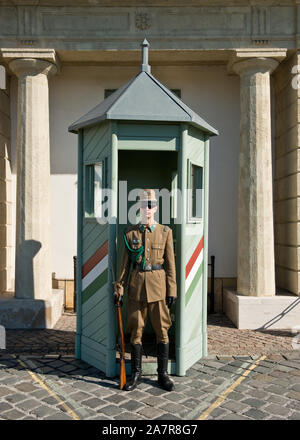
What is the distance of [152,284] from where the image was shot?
4520mm

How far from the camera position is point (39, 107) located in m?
7.12

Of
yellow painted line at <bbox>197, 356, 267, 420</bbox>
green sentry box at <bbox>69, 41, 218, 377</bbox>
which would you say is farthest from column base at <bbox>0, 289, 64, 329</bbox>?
yellow painted line at <bbox>197, 356, 267, 420</bbox>

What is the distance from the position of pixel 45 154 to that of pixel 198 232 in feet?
10.4

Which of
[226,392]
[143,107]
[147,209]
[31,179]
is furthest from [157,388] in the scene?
[31,179]

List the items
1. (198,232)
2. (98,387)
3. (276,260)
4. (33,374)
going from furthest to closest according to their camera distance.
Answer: (276,260), (198,232), (33,374), (98,387)

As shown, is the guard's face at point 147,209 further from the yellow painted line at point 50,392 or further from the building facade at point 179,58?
the building facade at point 179,58

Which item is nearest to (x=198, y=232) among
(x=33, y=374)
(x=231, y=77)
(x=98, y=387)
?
(x=98, y=387)

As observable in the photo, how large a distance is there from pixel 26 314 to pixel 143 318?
122 inches

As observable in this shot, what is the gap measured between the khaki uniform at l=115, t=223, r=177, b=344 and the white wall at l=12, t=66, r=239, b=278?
3.72 m

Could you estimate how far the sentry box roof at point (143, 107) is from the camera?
4.65m

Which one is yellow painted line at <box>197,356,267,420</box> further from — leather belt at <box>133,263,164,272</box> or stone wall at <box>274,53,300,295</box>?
stone wall at <box>274,53,300,295</box>

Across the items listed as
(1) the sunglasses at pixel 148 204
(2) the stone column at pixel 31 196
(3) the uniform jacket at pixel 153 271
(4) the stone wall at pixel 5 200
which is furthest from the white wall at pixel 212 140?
(1) the sunglasses at pixel 148 204
